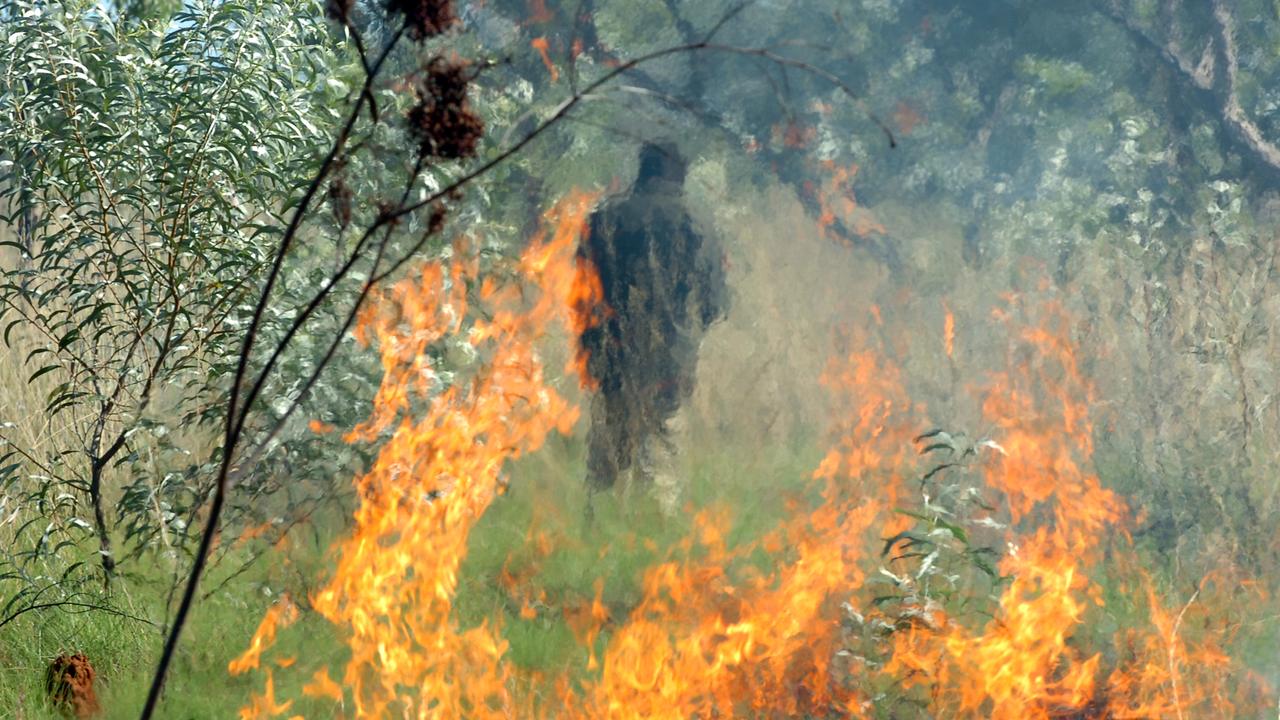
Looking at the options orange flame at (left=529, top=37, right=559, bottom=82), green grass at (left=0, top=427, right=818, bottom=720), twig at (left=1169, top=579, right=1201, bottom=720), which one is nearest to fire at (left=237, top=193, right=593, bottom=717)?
green grass at (left=0, top=427, right=818, bottom=720)

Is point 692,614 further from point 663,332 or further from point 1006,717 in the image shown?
point 663,332

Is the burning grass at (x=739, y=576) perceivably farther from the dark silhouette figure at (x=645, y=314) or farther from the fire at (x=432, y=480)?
the dark silhouette figure at (x=645, y=314)

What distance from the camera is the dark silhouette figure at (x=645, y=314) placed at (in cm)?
863

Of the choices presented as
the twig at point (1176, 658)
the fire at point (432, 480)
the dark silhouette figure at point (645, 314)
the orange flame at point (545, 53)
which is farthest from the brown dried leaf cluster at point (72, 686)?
the orange flame at point (545, 53)

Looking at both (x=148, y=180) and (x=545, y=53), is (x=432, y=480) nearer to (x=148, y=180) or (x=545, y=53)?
(x=148, y=180)

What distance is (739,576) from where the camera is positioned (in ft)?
23.2

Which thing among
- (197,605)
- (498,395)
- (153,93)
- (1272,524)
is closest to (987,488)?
(1272,524)

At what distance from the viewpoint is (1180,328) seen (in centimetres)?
823

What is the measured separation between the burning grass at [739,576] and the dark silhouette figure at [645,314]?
284 mm

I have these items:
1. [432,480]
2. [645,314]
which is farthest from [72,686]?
[645,314]

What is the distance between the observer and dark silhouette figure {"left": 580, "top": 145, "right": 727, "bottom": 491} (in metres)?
8.63

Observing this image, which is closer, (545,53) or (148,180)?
(148,180)

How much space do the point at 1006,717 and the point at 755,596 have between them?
1.51 m

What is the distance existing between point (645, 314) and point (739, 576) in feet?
7.41
